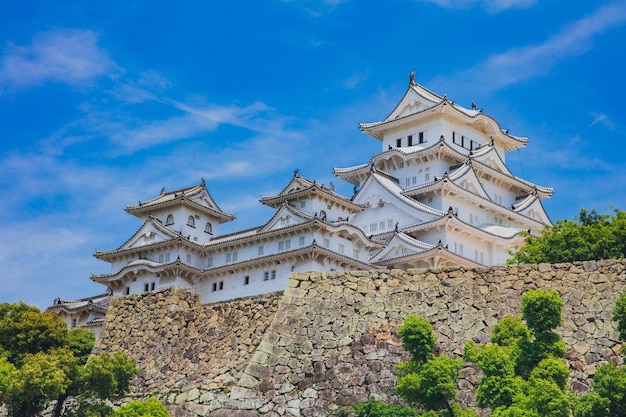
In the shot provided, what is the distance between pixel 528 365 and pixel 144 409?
957 centimetres

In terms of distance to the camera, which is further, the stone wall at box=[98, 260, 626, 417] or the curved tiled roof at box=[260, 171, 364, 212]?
the curved tiled roof at box=[260, 171, 364, 212]

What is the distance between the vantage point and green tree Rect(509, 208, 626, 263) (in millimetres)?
37625

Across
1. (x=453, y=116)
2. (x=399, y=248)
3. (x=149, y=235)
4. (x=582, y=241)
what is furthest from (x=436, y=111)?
(x=582, y=241)

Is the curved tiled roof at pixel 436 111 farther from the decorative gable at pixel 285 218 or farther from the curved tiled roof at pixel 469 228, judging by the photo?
the decorative gable at pixel 285 218

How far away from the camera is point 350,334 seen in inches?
1059

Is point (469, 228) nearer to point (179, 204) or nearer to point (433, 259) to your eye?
point (433, 259)

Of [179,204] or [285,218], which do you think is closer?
[285,218]

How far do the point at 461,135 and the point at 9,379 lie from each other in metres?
45.5

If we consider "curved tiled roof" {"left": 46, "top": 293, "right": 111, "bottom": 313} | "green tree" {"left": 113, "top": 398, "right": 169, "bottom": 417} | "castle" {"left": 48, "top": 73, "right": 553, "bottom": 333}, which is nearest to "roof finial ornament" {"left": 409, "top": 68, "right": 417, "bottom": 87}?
"castle" {"left": 48, "top": 73, "right": 553, "bottom": 333}

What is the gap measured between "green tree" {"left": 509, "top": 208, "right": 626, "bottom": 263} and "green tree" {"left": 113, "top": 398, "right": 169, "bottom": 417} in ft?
57.4

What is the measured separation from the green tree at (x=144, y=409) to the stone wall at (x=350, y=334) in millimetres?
805

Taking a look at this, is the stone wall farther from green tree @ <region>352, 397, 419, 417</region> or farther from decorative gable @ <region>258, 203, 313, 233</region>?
decorative gable @ <region>258, 203, 313, 233</region>

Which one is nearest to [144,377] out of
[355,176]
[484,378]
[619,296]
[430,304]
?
[430,304]

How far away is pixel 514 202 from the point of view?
6912cm
